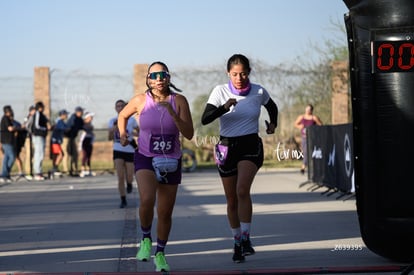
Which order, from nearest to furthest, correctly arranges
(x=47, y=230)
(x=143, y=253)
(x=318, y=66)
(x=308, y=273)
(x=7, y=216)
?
(x=308, y=273) < (x=143, y=253) < (x=47, y=230) < (x=7, y=216) < (x=318, y=66)

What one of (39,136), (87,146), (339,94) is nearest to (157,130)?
(39,136)

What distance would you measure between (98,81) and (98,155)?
2.52m

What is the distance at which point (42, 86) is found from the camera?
1233 inches

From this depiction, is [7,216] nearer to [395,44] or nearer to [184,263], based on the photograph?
[184,263]

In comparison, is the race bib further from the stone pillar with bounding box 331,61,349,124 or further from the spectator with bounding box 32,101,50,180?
Answer: the stone pillar with bounding box 331,61,349,124

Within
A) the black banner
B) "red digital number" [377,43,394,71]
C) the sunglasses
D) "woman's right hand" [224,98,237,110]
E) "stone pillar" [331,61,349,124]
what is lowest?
the black banner

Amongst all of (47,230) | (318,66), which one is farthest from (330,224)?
(318,66)

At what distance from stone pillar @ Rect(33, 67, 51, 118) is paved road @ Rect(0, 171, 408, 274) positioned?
1113 cm

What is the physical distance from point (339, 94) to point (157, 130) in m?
21.5

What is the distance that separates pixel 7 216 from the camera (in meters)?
15.2

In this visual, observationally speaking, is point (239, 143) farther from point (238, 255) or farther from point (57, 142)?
point (57, 142)

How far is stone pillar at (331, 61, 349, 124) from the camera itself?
30.0 metres

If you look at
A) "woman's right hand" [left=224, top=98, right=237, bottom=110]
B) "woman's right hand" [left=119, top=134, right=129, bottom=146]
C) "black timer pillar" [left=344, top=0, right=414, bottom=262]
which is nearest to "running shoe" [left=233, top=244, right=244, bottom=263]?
"black timer pillar" [left=344, top=0, right=414, bottom=262]

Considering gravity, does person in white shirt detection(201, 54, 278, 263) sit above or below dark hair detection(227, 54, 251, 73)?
below
